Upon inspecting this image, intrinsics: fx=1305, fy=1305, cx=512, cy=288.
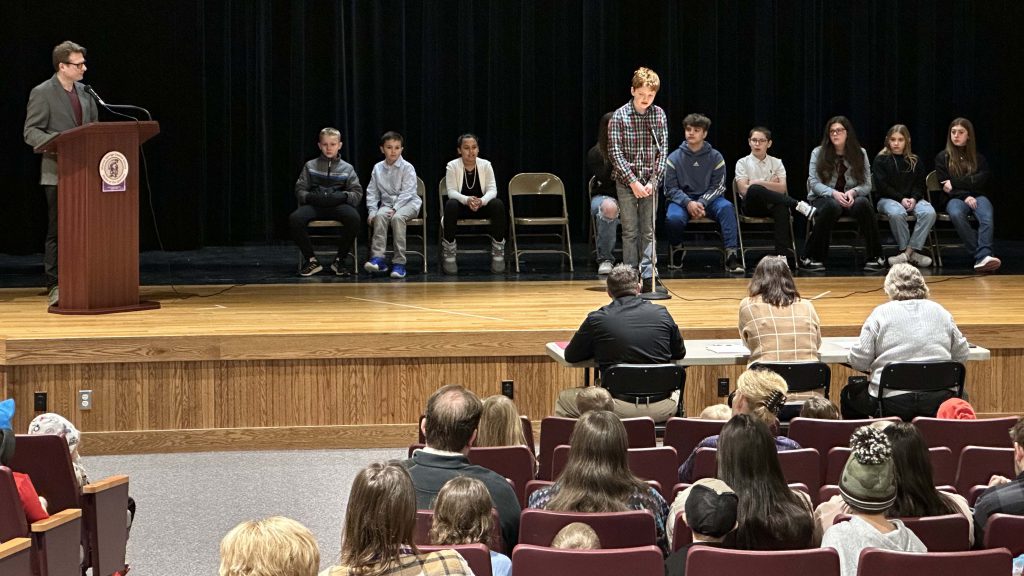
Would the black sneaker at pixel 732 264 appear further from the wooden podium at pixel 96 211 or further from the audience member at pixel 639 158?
the wooden podium at pixel 96 211

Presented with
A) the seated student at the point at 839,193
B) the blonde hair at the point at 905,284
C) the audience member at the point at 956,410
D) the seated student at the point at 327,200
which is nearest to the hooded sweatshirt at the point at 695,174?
the seated student at the point at 839,193

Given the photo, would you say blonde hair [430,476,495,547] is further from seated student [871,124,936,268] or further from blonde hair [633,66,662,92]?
seated student [871,124,936,268]

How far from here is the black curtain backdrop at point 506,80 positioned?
34.9 feet

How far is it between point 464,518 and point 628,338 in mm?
2522

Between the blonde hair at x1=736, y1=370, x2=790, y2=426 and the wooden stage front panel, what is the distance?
224 cm

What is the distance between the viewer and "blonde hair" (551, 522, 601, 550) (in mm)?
3143

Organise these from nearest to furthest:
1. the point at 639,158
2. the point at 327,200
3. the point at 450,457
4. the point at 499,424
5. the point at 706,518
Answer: the point at 706,518 < the point at 450,457 < the point at 499,424 < the point at 639,158 < the point at 327,200

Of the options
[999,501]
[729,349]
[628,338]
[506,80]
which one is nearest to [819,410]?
[628,338]

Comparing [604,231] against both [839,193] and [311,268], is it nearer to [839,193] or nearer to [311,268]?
[839,193]

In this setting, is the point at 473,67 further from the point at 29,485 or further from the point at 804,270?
the point at 29,485

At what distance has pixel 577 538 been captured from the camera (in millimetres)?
3148

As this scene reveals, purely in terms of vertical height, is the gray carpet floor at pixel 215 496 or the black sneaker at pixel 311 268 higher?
the black sneaker at pixel 311 268

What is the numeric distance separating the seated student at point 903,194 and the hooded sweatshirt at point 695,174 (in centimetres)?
116

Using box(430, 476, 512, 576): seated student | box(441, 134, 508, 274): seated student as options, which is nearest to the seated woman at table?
box(430, 476, 512, 576): seated student
